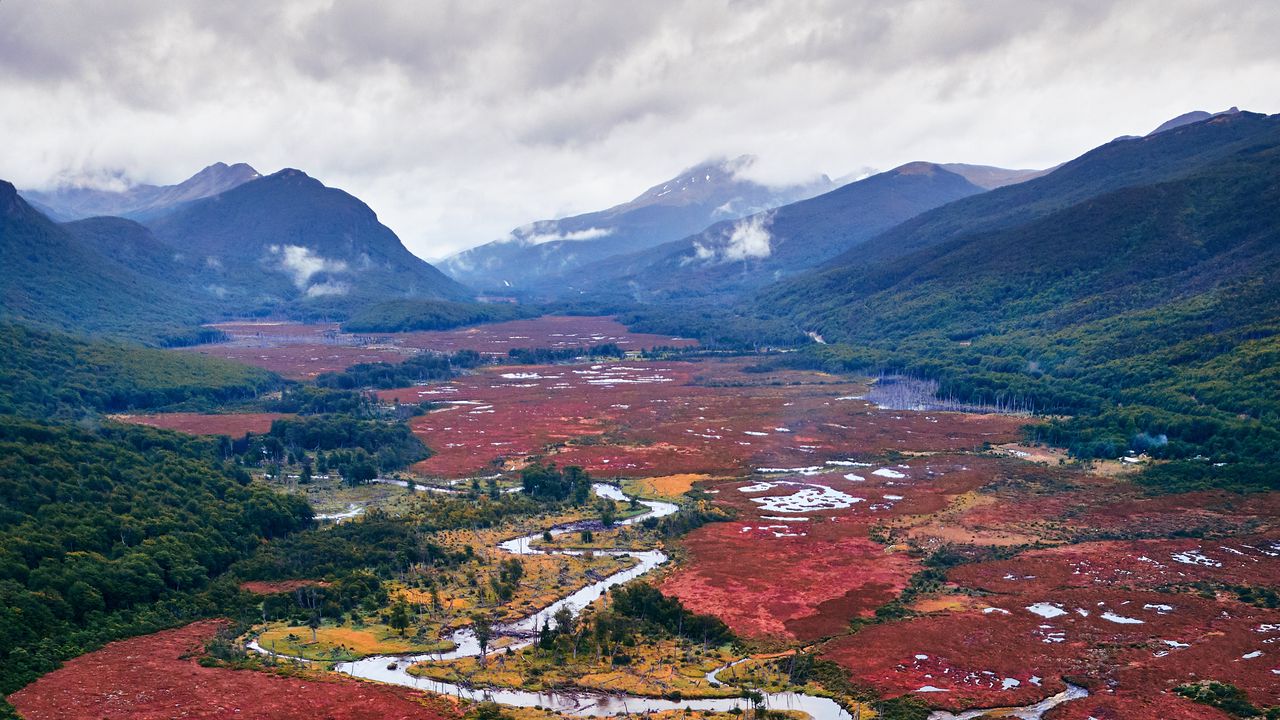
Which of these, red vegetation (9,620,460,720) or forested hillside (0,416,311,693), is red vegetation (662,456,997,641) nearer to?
red vegetation (9,620,460,720)

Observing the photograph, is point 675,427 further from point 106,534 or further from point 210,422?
point 106,534

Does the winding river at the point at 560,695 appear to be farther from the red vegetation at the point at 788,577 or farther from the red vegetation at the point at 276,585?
the red vegetation at the point at 276,585

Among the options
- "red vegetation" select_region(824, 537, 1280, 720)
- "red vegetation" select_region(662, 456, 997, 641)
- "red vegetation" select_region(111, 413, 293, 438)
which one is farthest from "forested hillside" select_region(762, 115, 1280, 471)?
"red vegetation" select_region(111, 413, 293, 438)

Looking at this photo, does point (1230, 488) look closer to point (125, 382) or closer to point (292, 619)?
point (292, 619)

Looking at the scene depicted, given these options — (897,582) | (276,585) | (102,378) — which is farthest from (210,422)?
(897,582)

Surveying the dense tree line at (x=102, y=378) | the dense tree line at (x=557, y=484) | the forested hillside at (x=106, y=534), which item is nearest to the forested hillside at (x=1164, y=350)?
the dense tree line at (x=557, y=484)

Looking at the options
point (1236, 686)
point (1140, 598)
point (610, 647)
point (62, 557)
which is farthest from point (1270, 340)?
point (62, 557)

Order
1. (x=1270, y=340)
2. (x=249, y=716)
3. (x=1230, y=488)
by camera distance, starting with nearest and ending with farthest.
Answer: (x=249, y=716) < (x=1230, y=488) < (x=1270, y=340)

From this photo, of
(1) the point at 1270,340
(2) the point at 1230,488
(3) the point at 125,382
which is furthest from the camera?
(3) the point at 125,382
